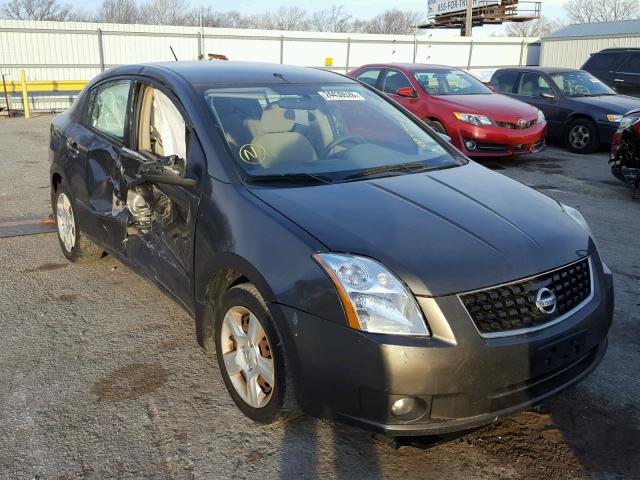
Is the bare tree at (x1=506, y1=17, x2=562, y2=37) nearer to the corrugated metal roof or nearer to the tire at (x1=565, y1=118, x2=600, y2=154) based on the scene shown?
the corrugated metal roof

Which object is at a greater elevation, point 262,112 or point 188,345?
point 262,112

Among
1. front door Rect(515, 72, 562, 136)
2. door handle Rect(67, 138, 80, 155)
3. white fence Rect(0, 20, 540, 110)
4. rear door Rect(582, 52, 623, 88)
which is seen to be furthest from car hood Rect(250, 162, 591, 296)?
white fence Rect(0, 20, 540, 110)

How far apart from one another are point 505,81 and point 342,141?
10.0m

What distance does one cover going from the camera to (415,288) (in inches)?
92.0

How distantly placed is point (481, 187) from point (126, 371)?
2.24m

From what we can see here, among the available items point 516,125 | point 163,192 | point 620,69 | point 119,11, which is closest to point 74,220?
point 163,192

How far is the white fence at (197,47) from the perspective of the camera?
750 inches

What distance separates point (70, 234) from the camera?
4.99 meters

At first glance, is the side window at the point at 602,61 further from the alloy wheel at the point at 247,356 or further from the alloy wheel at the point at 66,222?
the alloy wheel at the point at 247,356

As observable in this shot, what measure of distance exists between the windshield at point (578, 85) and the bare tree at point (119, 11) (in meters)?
59.0

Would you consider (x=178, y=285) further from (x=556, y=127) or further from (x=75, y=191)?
(x=556, y=127)

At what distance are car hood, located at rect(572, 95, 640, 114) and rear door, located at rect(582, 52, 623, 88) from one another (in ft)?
7.09

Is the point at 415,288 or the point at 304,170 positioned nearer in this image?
the point at 415,288

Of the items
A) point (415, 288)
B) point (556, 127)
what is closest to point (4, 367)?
point (415, 288)
